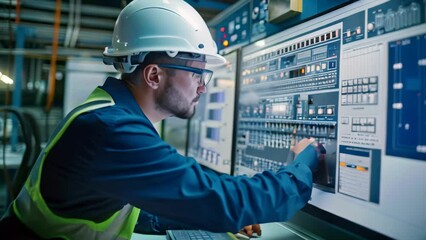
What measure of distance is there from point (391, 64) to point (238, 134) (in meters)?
0.75

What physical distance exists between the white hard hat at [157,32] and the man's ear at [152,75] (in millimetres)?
44

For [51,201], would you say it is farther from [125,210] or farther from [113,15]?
[113,15]

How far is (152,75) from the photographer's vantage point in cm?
91

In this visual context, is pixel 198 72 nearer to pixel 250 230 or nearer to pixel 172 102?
pixel 172 102

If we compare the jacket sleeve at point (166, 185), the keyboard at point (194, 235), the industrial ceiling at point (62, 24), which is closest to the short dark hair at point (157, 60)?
the jacket sleeve at point (166, 185)

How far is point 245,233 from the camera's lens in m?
1.04

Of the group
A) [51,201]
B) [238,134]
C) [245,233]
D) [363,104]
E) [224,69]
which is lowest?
[245,233]

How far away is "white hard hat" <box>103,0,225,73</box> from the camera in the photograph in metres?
0.90

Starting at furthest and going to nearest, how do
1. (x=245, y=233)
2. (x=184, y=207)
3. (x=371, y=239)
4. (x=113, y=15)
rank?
(x=113, y=15) → (x=245, y=233) → (x=371, y=239) → (x=184, y=207)

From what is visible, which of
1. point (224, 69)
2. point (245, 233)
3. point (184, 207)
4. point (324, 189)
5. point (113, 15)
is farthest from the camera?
point (113, 15)

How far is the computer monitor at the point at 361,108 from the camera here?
68 cm

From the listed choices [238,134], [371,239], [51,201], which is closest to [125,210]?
[51,201]

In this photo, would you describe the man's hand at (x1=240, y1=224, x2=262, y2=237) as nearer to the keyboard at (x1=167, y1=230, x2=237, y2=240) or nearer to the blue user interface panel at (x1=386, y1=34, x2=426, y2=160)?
the keyboard at (x1=167, y1=230, x2=237, y2=240)

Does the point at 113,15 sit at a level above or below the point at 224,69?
above
